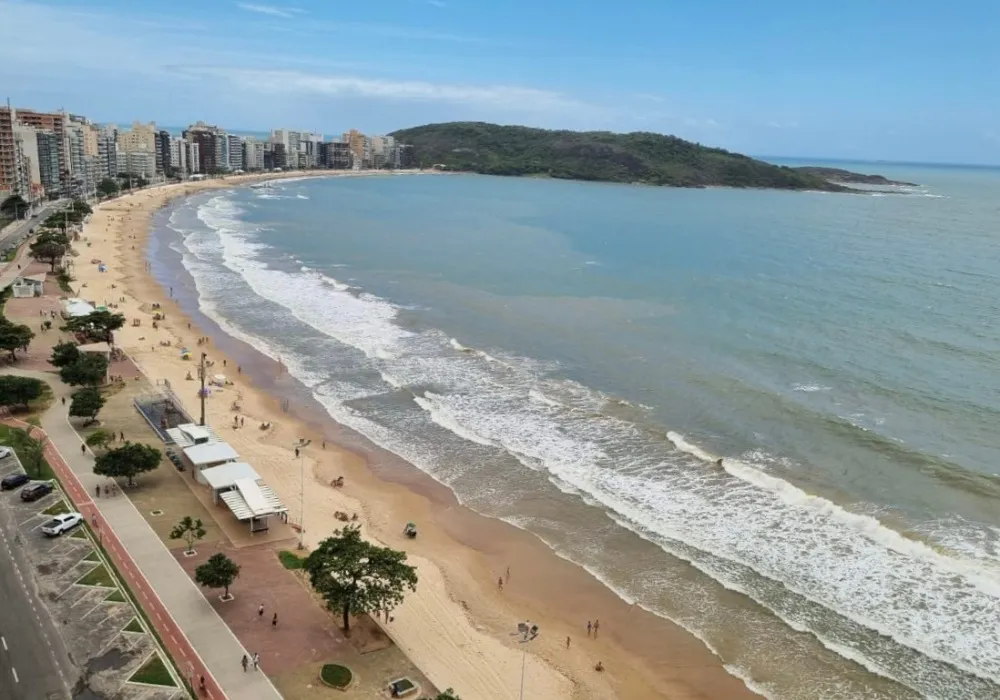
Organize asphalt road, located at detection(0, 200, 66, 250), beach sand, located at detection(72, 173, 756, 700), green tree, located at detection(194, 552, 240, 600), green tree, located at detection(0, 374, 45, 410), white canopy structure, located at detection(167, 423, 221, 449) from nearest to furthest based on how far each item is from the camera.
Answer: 1. beach sand, located at detection(72, 173, 756, 700)
2. green tree, located at detection(194, 552, 240, 600)
3. white canopy structure, located at detection(167, 423, 221, 449)
4. green tree, located at detection(0, 374, 45, 410)
5. asphalt road, located at detection(0, 200, 66, 250)

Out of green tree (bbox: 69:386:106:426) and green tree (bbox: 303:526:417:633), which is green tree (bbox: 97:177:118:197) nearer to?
green tree (bbox: 69:386:106:426)

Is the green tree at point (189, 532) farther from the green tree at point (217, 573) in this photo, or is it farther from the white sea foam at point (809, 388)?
the white sea foam at point (809, 388)

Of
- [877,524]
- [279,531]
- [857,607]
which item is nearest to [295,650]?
[279,531]

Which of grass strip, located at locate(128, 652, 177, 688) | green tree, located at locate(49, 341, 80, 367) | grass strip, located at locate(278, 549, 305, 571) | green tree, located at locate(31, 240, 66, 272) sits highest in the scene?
green tree, located at locate(31, 240, 66, 272)

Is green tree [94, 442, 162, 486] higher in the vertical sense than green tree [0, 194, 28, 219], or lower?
lower

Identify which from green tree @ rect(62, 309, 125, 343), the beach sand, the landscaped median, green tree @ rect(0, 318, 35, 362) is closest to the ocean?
the beach sand

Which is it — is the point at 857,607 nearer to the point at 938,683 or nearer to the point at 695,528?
the point at 938,683
